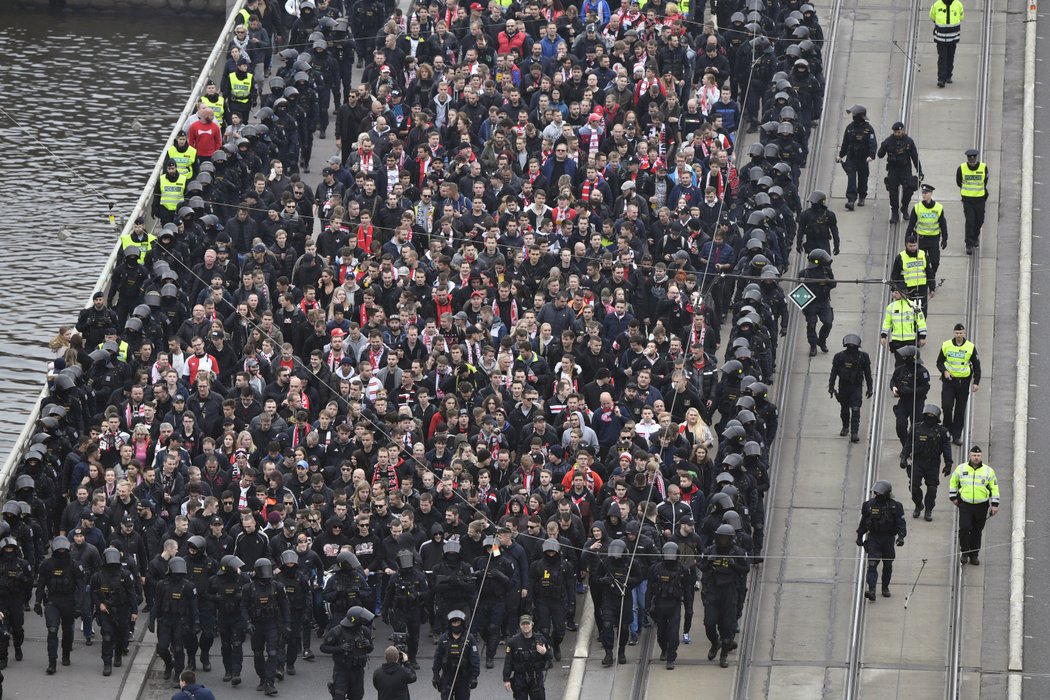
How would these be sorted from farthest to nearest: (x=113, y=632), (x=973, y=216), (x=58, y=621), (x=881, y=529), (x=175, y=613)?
(x=973, y=216)
(x=113, y=632)
(x=58, y=621)
(x=881, y=529)
(x=175, y=613)

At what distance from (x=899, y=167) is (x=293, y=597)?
11.5m

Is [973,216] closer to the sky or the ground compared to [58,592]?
closer to the sky

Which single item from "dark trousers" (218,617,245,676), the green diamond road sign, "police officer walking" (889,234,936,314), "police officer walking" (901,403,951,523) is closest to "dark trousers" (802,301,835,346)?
the green diamond road sign

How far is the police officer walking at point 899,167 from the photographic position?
34.4 m

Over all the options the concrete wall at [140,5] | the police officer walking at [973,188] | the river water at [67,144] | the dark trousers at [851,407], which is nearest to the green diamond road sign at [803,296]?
the dark trousers at [851,407]

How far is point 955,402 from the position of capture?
30.1 metres

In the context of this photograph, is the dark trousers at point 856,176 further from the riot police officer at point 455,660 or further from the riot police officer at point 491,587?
the riot police officer at point 455,660

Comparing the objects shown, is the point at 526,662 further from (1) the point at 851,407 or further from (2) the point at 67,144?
(2) the point at 67,144

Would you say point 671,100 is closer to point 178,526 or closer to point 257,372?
point 257,372

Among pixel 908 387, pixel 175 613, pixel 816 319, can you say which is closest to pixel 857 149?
pixel 816 319

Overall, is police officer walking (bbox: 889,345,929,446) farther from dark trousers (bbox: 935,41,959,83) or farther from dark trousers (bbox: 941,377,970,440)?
dark trousers (bbox: 935,41,959,83)

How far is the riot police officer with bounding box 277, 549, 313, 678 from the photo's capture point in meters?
27.1

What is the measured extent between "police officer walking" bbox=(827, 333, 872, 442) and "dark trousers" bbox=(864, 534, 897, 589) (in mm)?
2814

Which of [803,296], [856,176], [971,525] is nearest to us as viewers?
[971,525]
